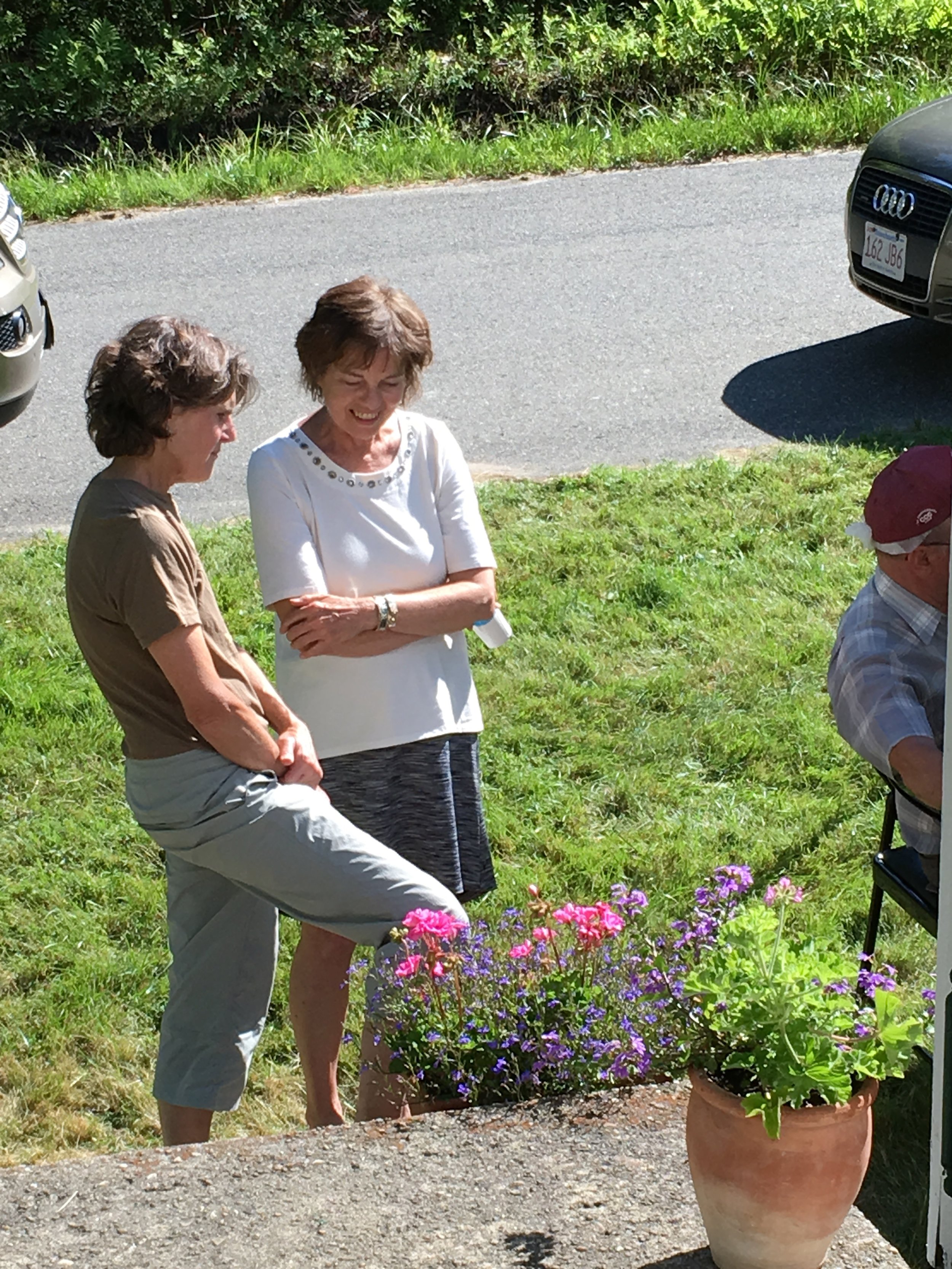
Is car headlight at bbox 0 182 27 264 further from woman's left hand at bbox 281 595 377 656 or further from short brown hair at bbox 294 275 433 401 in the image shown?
woman's left hand at bbox 281 595 377 656

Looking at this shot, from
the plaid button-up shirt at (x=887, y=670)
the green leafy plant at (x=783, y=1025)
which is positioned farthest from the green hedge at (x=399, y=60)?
the green leafy plant at (x=783, y=1025)

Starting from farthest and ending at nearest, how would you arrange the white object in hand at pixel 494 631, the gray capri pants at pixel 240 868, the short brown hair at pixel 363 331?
the white object in hand at pixel 494 631
the short brown hair at pixel 363 331
the gray capri pants at pixel 240 868

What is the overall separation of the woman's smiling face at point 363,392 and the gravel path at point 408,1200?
4.86 feet

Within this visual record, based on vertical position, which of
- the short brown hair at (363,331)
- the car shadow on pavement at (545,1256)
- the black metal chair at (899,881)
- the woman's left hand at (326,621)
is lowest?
the black metal chair at (899,881)

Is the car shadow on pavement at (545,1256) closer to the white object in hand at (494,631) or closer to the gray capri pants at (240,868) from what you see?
the gray capri pants at (240,868)

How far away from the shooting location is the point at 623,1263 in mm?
2559

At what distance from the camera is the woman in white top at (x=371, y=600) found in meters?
3.39

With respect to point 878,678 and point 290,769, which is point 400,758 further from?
point 878,678

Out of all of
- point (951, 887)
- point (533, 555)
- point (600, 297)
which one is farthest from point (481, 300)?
point (951, 887)

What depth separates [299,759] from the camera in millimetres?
3234

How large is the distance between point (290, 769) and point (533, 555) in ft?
10.0

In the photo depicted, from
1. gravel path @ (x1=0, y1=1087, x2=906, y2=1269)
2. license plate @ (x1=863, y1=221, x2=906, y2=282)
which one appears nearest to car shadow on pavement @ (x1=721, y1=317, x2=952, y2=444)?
license plate @ (x1=863, y1=221, x2=906, y2=282)

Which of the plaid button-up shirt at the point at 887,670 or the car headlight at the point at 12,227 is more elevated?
the plaid button-up shirt at the point at 887,670

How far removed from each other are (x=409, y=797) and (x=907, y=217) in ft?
18.1
